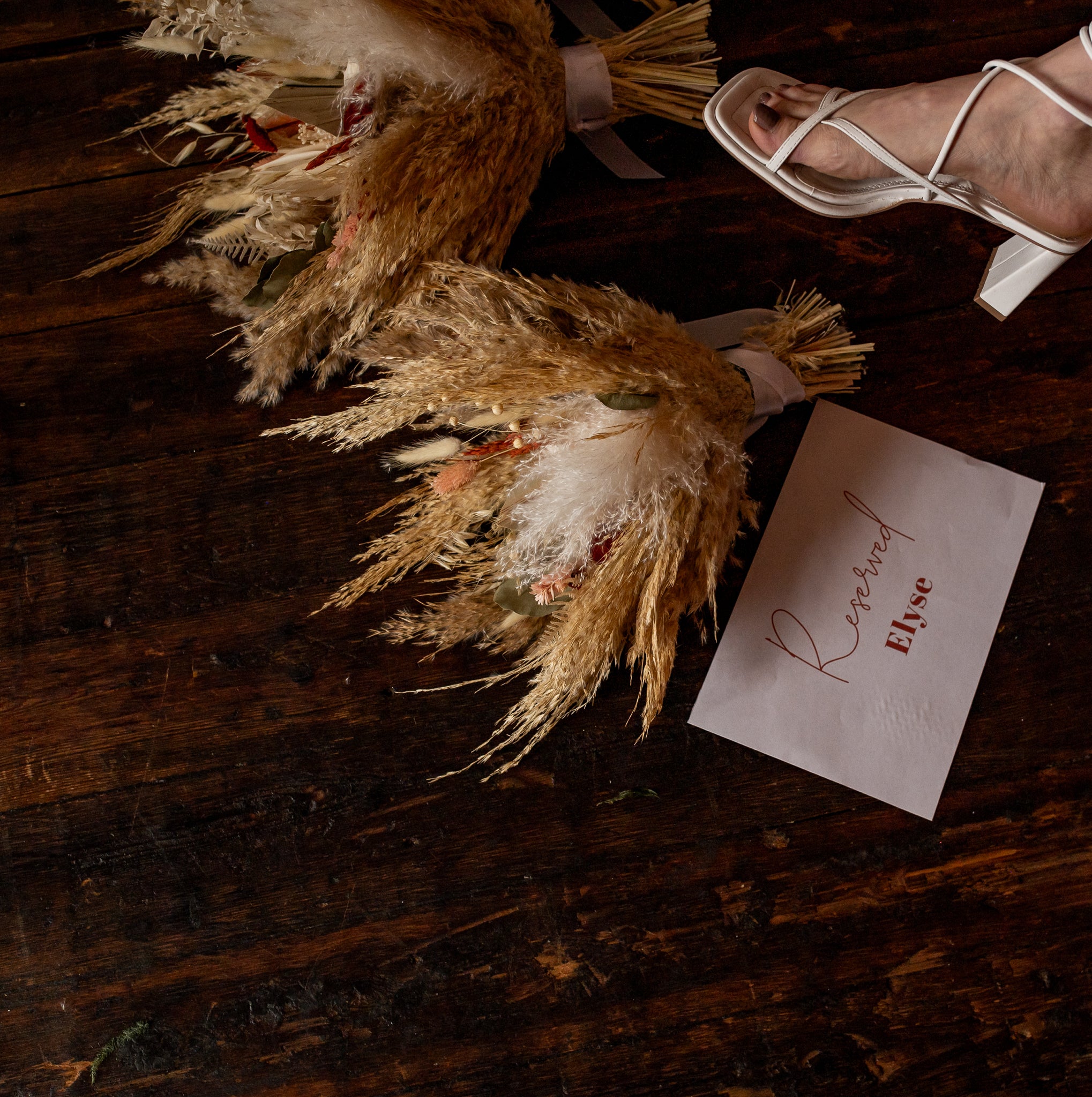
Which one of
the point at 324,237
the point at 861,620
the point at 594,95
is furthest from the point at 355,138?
the point at 861,620

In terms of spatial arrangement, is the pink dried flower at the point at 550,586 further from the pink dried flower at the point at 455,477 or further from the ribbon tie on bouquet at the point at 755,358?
the ribbon tie on bouquet at the point at 755,358

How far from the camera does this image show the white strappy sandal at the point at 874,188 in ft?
2.95

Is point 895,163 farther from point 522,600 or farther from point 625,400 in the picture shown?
point 522,600

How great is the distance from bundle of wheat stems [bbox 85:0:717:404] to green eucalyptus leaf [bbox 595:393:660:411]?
273mm

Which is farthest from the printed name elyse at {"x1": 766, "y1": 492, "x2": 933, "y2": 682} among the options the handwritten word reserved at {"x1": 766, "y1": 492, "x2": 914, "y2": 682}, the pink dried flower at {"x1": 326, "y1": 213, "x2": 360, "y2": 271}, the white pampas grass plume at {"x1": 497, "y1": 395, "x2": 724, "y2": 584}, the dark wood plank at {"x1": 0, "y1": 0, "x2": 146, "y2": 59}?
the dark wood plank at {"x1": 0, "y1": 0, "x2": 146, "y2": 59}

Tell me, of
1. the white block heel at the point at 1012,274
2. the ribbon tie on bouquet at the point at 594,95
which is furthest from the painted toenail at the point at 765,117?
the white block heel at the point at 1012,274

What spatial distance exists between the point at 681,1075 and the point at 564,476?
72cm

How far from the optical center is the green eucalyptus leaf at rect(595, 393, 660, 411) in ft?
2.60

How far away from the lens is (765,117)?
0.94m

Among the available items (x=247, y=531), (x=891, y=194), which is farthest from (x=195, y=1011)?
(x=891, y=194)

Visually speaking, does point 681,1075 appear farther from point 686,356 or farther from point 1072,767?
point 686,356

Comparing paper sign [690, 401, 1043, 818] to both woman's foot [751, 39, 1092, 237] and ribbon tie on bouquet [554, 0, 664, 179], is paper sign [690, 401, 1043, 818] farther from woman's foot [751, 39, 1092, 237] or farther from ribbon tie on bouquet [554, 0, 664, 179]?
ribbon tie on bouquet [554, 0, 664, 179]

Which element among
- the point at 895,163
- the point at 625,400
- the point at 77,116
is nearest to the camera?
the point at 625,400

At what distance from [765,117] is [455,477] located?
1.89 ft
